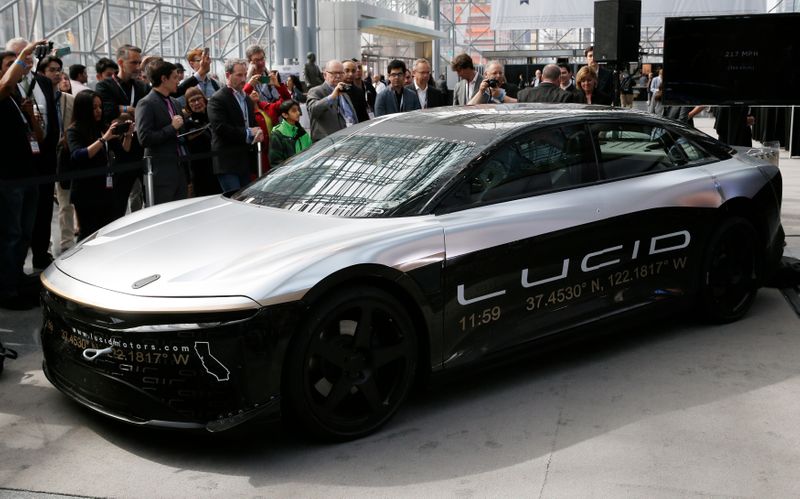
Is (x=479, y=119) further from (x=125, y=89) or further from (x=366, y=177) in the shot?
(x=125, y=89)

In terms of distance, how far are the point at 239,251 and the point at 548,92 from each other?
594 centimetres

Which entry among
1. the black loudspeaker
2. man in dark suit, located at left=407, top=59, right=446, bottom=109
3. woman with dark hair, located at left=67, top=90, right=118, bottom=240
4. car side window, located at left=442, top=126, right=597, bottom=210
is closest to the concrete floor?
car side window, located at left=442, top=126, right=597, bottom=210

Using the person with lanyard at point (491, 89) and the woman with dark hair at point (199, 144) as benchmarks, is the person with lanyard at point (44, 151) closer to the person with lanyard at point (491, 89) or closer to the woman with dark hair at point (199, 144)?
the woman with dark hair at point (199, 144)

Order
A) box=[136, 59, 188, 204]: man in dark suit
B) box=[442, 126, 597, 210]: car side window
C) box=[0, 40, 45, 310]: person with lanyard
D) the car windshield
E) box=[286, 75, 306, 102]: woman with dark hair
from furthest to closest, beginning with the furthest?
box=[286, 75, 306, 102]: woman with dark hair < box=[136, 59, 188, 204]: man in dark suit < box=[0, 40, 45, 310]: person with lanyard < box=[442, 126, 597, 210]: car side window < the car windshield

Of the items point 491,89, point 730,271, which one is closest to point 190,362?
point 730,271

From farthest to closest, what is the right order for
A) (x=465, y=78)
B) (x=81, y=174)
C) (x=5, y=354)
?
(x=465, y=78) → (x=81, y=174) → (x=5, y=354)

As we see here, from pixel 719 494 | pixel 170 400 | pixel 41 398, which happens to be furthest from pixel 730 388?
pixel 41 398

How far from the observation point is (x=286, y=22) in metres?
25.2

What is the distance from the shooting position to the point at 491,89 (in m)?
9.70

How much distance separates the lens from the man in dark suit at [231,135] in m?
8.80

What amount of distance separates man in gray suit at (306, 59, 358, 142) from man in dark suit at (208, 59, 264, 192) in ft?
3.00

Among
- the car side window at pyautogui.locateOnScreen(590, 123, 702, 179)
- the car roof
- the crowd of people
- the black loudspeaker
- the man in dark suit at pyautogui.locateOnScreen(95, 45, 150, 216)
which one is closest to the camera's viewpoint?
the car roof

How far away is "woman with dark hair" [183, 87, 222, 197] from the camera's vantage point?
9.15 m

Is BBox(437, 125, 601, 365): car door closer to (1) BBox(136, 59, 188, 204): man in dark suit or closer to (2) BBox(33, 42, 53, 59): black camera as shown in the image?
(2) BBox(33, 42, 53, 59): black camera
